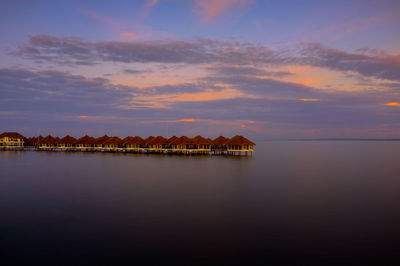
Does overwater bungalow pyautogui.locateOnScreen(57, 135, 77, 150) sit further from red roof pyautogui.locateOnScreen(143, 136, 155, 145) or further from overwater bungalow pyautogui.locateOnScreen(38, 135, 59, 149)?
red roof pyautogui.locateOnScreen(143, 136, 155, 145)

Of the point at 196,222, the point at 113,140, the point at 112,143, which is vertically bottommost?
the point at 196,222

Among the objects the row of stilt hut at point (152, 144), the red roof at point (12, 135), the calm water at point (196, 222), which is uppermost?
the red roof at point (12, 135)

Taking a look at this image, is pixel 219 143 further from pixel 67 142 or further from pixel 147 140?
pixel 67 142

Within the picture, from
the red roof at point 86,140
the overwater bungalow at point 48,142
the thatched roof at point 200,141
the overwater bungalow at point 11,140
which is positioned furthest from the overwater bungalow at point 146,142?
the overwater bungalow at point 11,140

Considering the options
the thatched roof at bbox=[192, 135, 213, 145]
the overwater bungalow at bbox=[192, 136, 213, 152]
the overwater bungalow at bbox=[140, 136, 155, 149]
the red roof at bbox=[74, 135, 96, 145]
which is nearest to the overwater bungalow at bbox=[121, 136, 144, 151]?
the overwater bungalow at bbox=[140, 136, 155, 149]

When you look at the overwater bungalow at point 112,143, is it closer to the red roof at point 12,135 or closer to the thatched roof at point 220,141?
the thatched roof at point 220,141

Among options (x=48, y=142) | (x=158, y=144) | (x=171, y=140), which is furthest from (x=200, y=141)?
(x=48, y=142)

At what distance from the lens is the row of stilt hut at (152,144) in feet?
216

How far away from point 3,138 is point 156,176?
7461cm

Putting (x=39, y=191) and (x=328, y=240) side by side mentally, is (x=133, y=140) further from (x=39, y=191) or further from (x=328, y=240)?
(x=328, y=240)

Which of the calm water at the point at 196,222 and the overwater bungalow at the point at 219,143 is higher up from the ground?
the overwater bungalow at the point at 219,143

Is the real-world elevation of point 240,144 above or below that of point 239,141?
below

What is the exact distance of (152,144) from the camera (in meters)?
71.6

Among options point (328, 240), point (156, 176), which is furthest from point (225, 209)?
point (156, 176)
